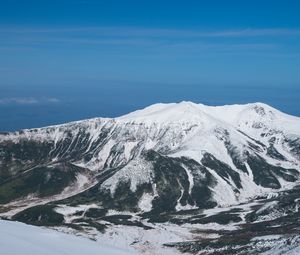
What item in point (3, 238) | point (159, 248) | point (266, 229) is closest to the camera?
point (3, 238)

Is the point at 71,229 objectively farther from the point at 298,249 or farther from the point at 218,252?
the point at 298,249

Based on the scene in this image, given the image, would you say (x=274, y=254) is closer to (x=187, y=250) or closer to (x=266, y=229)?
(x=187, y=250)

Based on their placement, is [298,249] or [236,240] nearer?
[298,249]

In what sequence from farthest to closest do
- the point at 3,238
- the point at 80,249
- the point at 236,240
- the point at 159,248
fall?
1. the point at 159,248
2. the point at 236,240
3. the point at 80,249
4. the point at 3,238

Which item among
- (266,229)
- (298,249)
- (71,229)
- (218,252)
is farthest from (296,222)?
(298,249)

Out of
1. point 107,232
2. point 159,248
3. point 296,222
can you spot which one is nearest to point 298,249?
point 159,248

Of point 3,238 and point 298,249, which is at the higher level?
point 3,238
